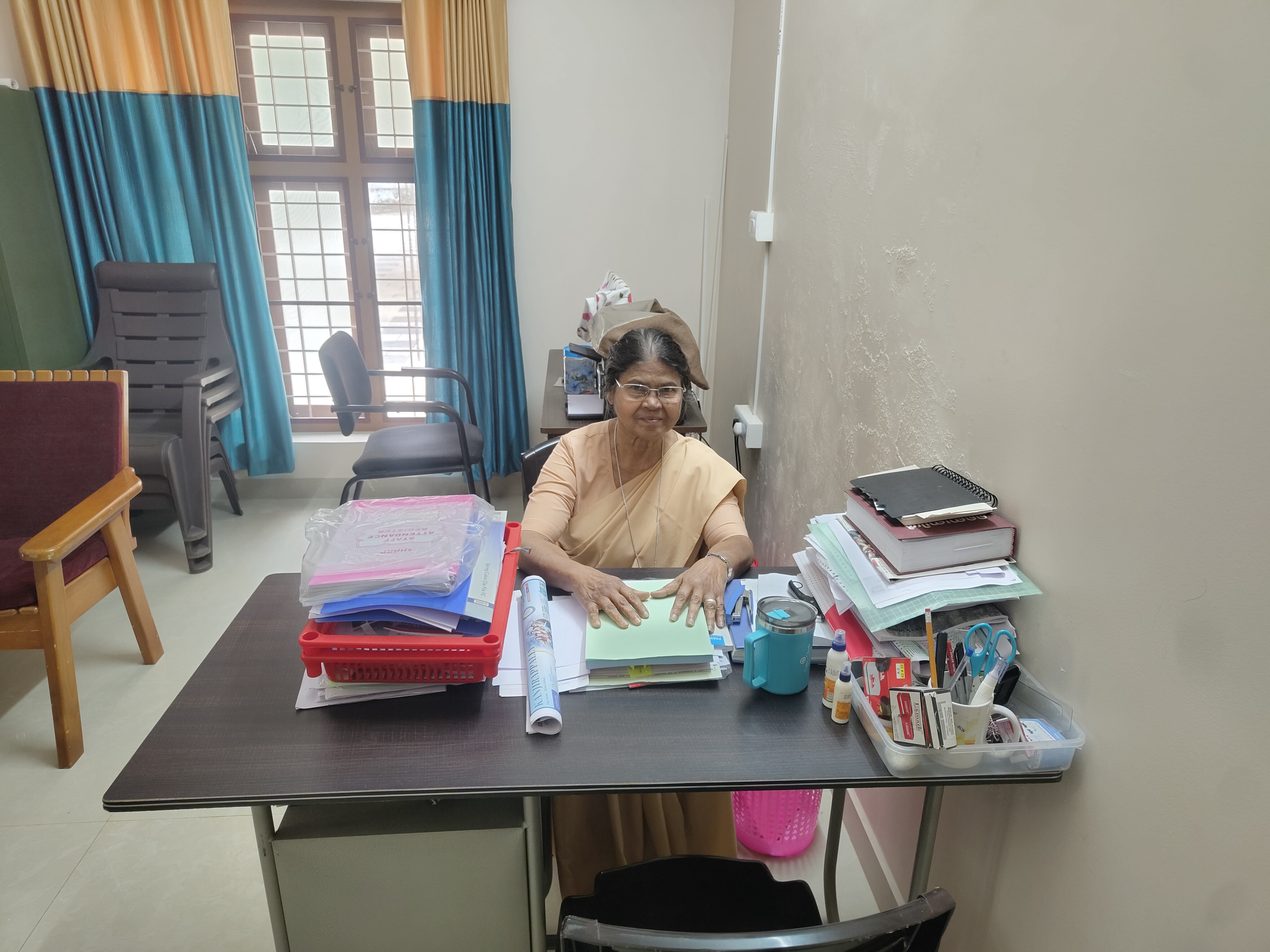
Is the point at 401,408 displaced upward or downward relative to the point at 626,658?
downward

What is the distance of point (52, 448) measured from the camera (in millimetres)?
2355

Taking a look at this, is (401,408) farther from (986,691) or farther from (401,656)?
(986,691)

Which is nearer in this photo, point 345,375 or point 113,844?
point 113,844

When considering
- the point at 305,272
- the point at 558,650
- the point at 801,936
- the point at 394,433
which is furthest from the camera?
the point at 305,272

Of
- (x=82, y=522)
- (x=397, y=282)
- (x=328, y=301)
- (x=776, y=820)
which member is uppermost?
(x=397, y=282)

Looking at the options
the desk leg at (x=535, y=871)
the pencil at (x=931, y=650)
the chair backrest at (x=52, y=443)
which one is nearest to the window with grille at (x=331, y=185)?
the chair backrest at (x=52, y=443)

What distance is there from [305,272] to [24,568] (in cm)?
224

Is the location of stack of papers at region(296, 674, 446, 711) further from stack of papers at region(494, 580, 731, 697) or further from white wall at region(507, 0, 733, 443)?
white wall at region(507, 0, 733, 443)

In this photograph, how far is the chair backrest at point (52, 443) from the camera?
2340 millimetres

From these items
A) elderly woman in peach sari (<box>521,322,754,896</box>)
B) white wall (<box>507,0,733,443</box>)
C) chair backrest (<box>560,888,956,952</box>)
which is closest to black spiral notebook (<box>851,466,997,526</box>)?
elderly woman in peach sari (<box>521,322,754,896</box>)

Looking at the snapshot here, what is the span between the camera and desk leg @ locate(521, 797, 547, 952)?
3.60 ft

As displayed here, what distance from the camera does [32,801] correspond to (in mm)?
1971

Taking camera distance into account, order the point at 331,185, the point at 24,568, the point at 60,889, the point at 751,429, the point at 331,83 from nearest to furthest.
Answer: the point at 60,889, the point at 24,568, the point at 751,429, the point at 331,83, the point at 331,185

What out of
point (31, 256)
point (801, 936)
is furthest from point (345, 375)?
point (801, 936)
